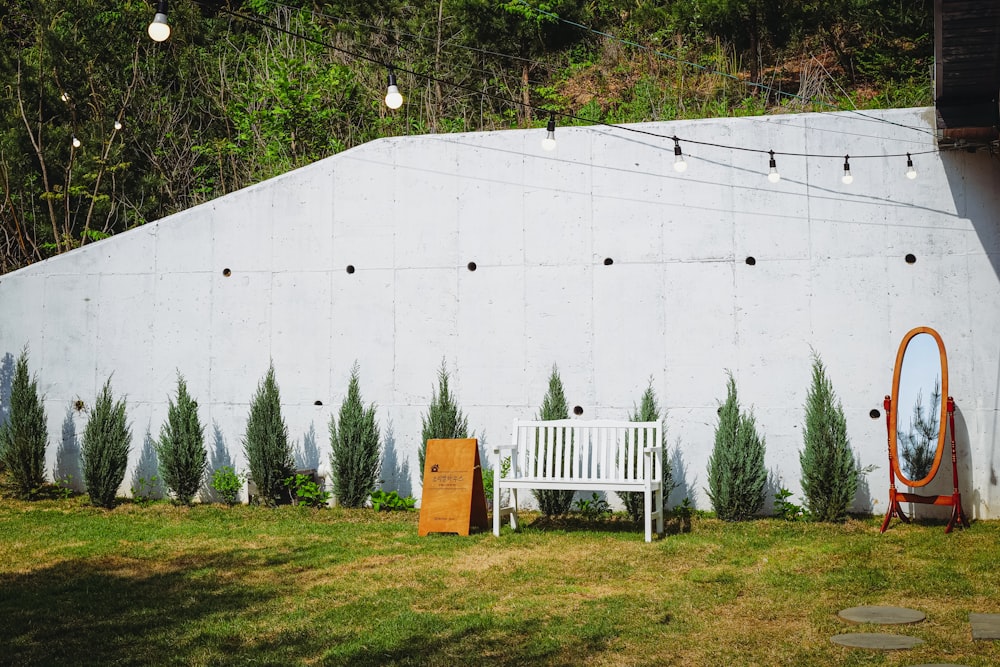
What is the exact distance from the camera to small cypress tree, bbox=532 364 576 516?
27.6 feet

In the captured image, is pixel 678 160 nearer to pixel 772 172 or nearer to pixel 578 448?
pixel 772 172

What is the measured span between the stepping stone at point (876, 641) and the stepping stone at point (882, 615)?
28cm

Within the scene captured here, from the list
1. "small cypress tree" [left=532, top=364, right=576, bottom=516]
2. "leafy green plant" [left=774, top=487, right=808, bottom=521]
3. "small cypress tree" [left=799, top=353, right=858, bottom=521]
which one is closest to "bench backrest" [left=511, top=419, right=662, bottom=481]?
"small cypress tree" [left=532, top=364, right=576, bottom=516]

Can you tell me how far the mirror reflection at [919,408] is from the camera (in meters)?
7.52

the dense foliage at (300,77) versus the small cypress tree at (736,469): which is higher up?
the dense foliage at (300,77)

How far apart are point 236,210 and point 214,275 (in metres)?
0.70

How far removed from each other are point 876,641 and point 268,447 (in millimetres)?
6115

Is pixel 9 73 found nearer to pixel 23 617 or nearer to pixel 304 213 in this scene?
pixel 304 213

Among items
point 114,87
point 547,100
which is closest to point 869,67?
point 547,100

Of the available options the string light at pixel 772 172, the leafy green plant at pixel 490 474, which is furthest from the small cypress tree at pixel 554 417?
the string light at pixel 772 172

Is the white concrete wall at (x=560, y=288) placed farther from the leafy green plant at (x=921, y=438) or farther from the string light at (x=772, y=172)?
the leafy green plant at (x=921, y=438)

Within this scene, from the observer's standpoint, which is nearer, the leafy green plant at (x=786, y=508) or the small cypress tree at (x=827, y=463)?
the small cypress tree at (x=827, y=463)

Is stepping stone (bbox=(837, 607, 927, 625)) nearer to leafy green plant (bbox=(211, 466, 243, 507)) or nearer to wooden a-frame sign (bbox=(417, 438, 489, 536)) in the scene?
wooden a-frame sign (bbox=(417, 438, 489, 536))

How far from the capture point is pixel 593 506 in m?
8.53
